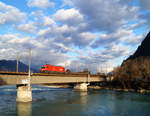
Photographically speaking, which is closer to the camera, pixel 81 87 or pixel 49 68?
pixel 49 68

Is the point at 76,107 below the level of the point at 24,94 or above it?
below

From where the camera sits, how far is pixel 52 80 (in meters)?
80.4

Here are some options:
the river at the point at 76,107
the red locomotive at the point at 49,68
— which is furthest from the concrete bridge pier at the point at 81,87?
the river at the point at 76,107

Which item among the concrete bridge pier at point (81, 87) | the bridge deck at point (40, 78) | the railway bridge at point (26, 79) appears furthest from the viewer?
the concrete bridge pier at point (81, 87)

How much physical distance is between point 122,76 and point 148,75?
57.4 feet

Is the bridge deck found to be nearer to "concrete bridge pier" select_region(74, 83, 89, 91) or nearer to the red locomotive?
"concrete bridge pier" select_region(74, 83, 89, 91)

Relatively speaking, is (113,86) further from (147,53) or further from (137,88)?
(147,53)

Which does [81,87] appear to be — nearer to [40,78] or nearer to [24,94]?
[40,78]

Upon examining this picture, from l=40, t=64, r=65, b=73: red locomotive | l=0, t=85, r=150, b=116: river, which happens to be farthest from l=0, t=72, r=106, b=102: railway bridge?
l=40, t=64, r=65, b=73: red locomotive

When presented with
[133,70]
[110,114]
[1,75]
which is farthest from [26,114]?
[133,70]

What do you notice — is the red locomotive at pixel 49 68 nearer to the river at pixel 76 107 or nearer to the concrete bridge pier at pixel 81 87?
the concrete bridge pier at pixel 81 87

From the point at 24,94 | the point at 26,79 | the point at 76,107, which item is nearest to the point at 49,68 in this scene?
the point at 26,79

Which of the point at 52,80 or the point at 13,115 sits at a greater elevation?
the point at 52,80

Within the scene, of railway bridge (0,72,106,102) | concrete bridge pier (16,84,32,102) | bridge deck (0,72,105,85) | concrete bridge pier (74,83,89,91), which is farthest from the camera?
concrete bridge pier (74,83,89,91)
